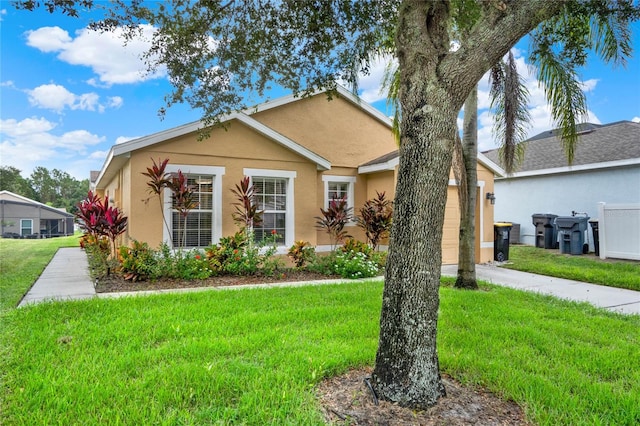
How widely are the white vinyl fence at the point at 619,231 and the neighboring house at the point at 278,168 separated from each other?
146 inches

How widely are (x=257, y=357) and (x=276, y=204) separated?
6866 mm

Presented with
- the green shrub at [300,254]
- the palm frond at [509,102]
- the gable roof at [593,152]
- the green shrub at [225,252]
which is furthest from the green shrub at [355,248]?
the gable roof at [593,152]

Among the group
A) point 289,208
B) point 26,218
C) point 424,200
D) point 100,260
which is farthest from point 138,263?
point 26,218

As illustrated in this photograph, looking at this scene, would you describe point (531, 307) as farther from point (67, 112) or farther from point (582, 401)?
point (67, 112)

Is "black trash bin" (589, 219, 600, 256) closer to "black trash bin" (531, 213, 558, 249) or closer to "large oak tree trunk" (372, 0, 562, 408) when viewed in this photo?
"black trash bin" (531, 213, 558, 249)

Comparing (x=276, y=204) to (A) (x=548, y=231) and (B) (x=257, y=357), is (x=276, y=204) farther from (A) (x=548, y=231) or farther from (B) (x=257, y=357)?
(A) (x=548, y=231)

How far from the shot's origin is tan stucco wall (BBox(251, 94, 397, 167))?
39.6 feet

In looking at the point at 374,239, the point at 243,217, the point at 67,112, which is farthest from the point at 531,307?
the point at 67,112

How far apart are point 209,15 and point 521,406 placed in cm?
619

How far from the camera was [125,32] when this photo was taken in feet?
18.2

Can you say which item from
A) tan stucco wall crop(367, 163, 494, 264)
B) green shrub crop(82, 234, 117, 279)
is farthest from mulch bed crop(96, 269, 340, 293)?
tan stucco wall crop(367, 163, 494, 264)

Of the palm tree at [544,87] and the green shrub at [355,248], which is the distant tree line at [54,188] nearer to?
the green shrub at [355,248]

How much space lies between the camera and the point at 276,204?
1038 cm

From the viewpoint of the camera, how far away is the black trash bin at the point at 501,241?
1192cm
